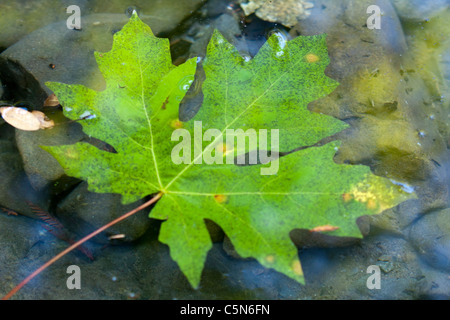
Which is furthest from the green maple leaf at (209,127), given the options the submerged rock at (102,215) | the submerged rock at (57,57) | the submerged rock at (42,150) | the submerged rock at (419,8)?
the submerged rock at (419,8)

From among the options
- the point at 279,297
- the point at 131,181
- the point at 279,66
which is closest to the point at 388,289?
the point at 279,297

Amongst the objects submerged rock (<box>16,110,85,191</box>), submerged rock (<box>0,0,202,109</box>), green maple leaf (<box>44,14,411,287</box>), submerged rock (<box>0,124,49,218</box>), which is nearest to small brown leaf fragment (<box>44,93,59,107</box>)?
submerged rock (<box>0,0,202,109</box>)

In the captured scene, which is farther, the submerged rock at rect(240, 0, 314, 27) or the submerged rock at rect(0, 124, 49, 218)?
the submerged rock at rect(240, 0, 314, 27)

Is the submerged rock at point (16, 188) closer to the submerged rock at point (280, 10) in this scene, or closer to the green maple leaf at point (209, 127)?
the green maple leaf at point (209, 127)

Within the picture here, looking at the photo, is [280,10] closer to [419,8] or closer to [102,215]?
[419,8]

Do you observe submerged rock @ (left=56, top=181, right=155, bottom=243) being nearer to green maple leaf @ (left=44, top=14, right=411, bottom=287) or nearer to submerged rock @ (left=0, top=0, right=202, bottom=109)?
→ green maple leaf @ (left=44, top=14, right=411, bottom=287)

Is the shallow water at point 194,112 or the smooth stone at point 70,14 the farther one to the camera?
the smooth stone at point 70,14
